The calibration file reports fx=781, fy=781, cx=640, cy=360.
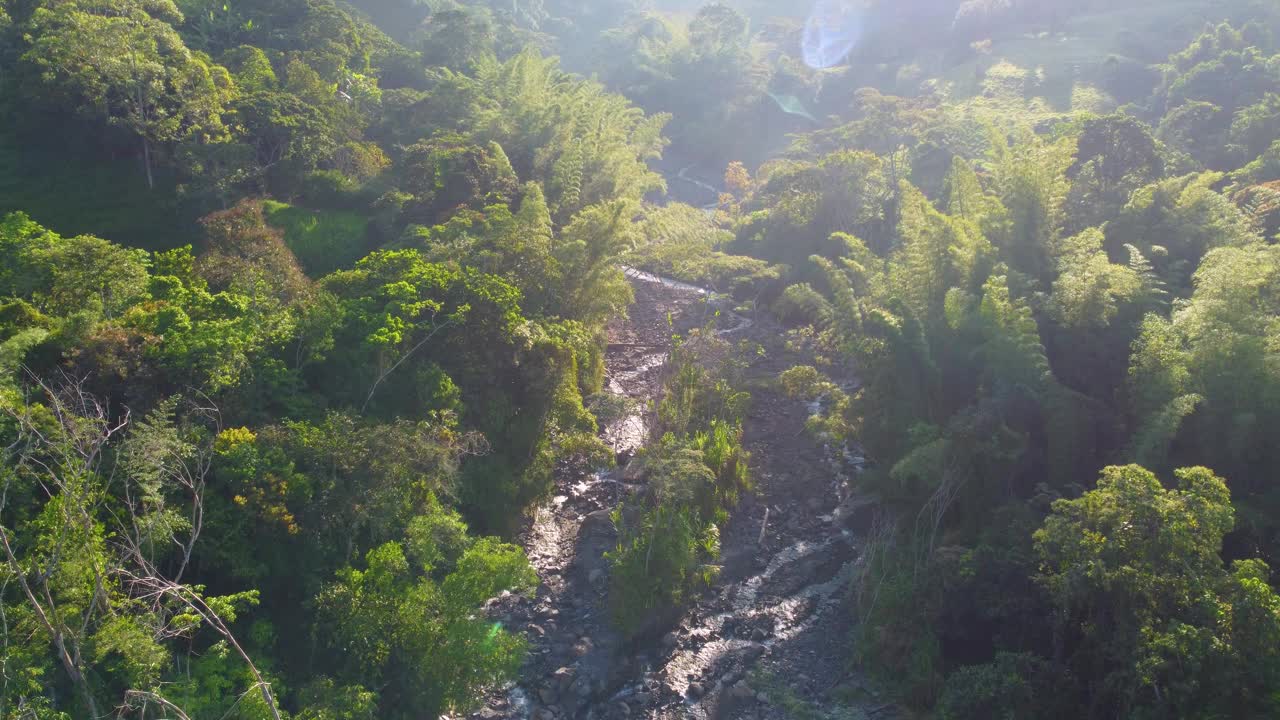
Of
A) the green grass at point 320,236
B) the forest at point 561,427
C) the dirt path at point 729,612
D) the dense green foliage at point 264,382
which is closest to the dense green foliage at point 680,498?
the forest at point 561,427

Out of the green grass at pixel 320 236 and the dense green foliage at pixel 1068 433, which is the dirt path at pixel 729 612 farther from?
the green grass at pixel 320 236

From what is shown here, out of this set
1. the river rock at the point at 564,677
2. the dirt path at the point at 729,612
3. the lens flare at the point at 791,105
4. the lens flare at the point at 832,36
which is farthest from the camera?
the lens flare at the point at 832,36

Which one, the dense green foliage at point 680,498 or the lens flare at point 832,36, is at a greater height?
the lens flare at point 832,36

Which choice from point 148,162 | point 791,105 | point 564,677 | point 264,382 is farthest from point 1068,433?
point 791,105

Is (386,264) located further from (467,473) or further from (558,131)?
(558,131)

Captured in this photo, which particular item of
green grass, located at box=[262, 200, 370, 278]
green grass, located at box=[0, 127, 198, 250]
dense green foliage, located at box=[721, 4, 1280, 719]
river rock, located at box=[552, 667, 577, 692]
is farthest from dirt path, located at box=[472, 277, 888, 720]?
green grass, located at box=[0, 127, 198, 250]

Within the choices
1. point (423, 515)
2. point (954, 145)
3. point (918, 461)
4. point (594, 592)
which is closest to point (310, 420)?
point (423, 515)

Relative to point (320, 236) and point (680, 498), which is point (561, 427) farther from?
point (320, 236)

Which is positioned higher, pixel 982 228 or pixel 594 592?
pixel 982 228
